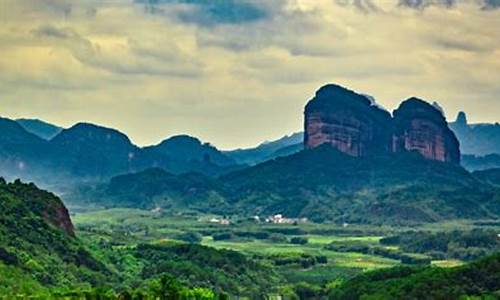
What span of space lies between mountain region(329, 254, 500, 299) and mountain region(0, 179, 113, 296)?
30.6 metres

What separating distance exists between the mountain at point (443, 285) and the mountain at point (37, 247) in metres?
30.6

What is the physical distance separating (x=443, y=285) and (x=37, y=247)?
4674cm

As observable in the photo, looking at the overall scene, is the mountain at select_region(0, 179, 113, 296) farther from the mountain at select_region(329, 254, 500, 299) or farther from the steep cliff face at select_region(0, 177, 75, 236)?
the mountain at select_region(329, 254, 500, 299)

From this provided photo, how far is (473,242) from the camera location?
18175 centimetres

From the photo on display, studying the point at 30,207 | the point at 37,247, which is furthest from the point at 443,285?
the point at 30,207

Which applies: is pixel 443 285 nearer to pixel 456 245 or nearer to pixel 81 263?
pixel 81 263

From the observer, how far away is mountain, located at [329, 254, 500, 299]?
326 ft

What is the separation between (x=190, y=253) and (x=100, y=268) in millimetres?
22360

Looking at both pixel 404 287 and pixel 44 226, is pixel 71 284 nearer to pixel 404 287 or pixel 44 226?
pixel 44 226

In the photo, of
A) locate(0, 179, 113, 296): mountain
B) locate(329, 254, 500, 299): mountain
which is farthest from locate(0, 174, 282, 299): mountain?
A: locate(329, 254, 500, 299): mountain

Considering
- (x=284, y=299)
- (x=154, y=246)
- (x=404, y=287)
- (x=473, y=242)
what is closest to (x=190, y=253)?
(x=154, y=246)

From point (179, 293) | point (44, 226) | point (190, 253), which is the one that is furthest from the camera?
point (190, 253)

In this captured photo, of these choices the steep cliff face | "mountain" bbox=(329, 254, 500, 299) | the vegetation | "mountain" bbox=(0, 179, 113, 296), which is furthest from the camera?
the vegetation

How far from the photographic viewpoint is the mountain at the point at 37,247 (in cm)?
10169
